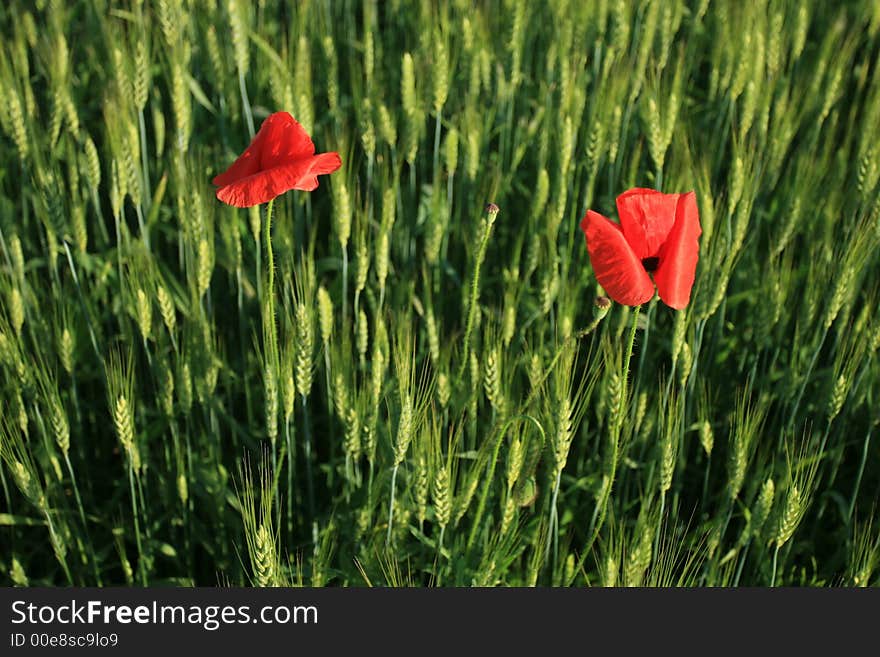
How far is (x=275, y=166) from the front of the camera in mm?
1236

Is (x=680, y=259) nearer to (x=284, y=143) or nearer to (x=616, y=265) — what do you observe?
(x=616, y=265)

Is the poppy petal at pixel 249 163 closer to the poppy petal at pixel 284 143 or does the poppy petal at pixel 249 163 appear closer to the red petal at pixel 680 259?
the poppy petal at pixel 284 143

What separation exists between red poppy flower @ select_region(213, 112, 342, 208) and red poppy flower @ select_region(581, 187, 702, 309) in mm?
359

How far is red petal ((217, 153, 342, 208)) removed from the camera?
1180 mm

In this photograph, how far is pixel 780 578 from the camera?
1.60 metres

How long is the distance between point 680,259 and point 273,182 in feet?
1.69

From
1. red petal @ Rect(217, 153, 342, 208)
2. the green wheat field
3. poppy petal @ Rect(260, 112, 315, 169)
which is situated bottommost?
the green wheat field

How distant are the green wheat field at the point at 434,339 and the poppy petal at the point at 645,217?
11cm

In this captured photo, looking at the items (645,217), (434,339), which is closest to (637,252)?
(645,217)

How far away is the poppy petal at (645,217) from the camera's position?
1.18 meters

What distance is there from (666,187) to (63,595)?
122cm

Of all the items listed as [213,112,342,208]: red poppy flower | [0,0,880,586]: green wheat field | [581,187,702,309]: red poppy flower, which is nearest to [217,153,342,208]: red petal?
[213,112,342,208]: red poppy flower

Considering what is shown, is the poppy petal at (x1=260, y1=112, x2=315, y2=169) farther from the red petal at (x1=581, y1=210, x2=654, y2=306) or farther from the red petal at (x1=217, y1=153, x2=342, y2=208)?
the red petal at (x1=581, y1=210, x2=654, y2=306)

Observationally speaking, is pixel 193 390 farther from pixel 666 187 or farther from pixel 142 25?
pixel 666 187
